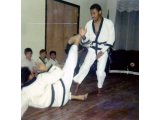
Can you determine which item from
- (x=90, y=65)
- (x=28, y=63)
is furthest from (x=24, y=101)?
(x=90, y=65)

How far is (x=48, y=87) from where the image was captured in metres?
2.67

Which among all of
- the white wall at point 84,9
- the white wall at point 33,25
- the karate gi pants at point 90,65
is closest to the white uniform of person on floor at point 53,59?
the white wall at point 33,25

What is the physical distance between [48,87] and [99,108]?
0.54m

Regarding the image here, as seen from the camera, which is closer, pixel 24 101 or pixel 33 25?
pixel 24 101

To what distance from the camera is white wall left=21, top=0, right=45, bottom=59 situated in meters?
3.54

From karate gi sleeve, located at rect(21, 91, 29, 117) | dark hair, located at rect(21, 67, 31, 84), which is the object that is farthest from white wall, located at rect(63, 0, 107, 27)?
karate gi sleeve, located at rect(21, 91, 29, 117)

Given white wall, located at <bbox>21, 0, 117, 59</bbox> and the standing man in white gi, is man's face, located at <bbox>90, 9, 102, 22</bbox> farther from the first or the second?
white wall, located at <bbox>21, 0, 117, 59</bbox>

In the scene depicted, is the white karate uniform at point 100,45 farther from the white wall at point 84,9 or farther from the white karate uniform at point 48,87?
the white wall at point 84,9

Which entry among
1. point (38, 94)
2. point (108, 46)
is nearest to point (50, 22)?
point (108, 46)

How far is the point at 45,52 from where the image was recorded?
3.96 metres

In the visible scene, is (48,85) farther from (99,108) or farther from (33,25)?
(33,25)

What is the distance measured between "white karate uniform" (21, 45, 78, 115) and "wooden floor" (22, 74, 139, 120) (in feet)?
0.28

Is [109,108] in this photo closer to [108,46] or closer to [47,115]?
[47,115]
